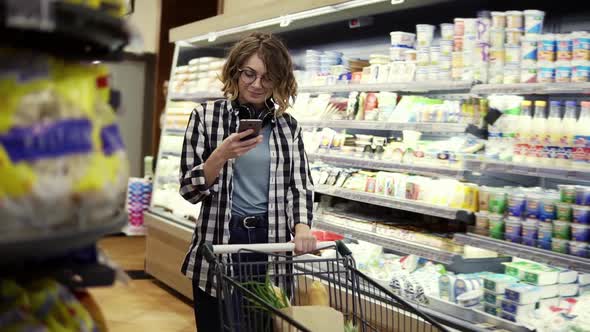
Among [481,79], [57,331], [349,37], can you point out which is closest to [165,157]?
[349,37]

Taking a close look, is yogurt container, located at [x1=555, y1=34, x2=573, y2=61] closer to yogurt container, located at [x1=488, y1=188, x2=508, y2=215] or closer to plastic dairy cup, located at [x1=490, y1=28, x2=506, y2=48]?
plastic dairy cup, located at [x1=490, y1=28, x2=506, y2=48]

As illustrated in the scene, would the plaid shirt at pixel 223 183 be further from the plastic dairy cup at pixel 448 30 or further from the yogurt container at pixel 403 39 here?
the yogurt container at pixel 403 39

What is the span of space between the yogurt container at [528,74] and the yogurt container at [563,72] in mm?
135

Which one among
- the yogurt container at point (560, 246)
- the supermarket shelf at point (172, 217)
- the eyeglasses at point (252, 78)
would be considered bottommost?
the supermarket shelf at point (172, 217)

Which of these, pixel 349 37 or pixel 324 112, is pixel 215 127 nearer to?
pixel 324 112

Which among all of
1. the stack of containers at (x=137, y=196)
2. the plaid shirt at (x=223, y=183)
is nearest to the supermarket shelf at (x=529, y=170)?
the plaid shirt at (x=223, y=183)

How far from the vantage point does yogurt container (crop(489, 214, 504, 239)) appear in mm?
3383

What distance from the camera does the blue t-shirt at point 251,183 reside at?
9.00ft

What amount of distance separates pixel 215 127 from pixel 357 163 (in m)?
1.65

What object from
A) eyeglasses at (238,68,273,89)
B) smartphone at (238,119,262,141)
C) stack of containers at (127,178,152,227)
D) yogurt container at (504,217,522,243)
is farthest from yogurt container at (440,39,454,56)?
stack of containers at (127,178,152,227)

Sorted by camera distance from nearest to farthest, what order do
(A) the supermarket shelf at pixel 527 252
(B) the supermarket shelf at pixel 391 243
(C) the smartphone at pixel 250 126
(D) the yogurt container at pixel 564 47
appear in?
(C) the smartphone at pixel 250 126
(A) the supermarket shelf at pixel 527 252
(D) the yogurt container at pixel 564 47
(B) the supermarket shelf at pixel 391 243

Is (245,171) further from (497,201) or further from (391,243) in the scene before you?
(391,243)

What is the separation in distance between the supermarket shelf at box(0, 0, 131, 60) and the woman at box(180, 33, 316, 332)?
1.51m

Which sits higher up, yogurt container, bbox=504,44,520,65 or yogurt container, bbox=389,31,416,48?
yogurt container, bbox=389,31,416,48
